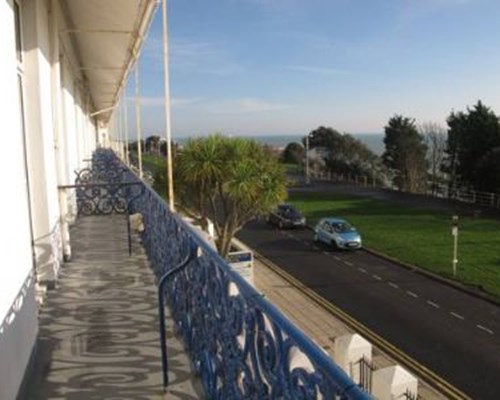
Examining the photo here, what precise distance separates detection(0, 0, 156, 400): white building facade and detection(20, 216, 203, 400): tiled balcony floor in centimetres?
17

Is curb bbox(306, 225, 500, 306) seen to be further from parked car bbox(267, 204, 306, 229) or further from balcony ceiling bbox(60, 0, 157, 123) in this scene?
balcony ceiling bbox(60, 0, 157, 123)

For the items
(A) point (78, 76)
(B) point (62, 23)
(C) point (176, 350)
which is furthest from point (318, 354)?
(A) point (78, 76)

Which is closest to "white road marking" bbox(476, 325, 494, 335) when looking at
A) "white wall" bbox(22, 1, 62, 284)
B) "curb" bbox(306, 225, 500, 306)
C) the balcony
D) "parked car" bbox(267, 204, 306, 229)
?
"curb" bbox(306, 225, 500, 306)

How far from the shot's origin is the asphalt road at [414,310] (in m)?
12.5

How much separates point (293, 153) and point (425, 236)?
192 feet

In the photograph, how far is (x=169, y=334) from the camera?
448 cm

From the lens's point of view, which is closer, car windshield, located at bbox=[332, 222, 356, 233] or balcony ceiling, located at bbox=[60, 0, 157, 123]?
balcony ceiling, located at bbox=[60, 0, 157, 123]

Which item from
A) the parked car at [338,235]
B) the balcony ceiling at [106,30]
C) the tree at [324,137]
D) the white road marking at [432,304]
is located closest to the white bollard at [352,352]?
the balcony ceiling at [106,30]

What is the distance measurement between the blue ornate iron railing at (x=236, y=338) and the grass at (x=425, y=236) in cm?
1559

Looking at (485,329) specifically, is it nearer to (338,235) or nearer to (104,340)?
(338,235)

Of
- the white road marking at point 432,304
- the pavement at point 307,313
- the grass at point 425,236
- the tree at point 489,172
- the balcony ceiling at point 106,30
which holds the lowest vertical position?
the white road marking at point 432,304

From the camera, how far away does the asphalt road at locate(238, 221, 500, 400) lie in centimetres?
1247

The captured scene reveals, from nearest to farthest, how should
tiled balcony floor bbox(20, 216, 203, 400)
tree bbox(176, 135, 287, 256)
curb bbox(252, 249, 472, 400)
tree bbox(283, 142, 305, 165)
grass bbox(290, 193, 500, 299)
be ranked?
tiled balcony floor bbox(20, 216, 203, 400)
curb bbox(252, 249, 472, 400)
tree bbox(176, 135, 287, 256)
grass bbox(290, 193, 500, 299)
tree bbox(283, 142, 305, 165)

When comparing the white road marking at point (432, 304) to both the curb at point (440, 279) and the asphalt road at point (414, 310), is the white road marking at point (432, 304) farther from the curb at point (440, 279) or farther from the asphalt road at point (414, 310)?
the curb at point (440, 279)
